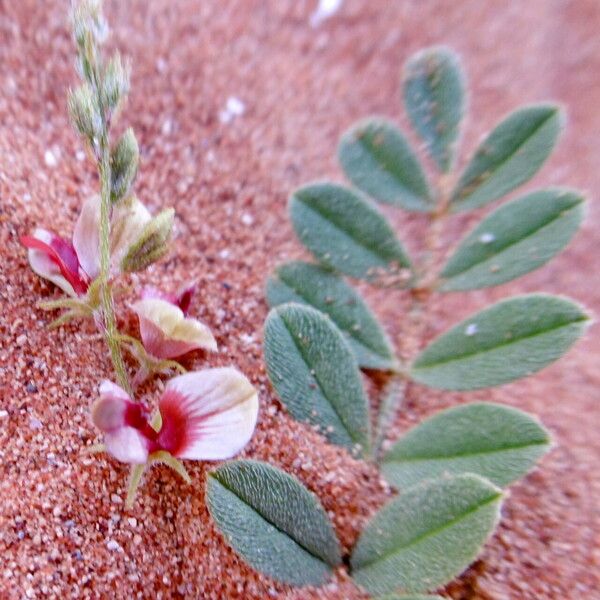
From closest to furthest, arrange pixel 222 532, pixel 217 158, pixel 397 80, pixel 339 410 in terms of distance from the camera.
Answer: pixel 222 532
pixel 339 410
pixel 217 158
pixel 397 80

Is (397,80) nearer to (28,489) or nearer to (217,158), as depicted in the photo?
(217,158)

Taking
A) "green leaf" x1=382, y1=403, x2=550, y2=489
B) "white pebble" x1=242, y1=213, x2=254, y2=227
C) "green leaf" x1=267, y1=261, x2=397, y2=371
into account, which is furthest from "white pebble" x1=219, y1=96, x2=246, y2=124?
"green leaf" x1=382, y1=403, x2=550, y2=489

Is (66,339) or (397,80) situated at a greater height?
(397,80)

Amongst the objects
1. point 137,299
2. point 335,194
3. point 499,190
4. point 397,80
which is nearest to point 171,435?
point 137,299

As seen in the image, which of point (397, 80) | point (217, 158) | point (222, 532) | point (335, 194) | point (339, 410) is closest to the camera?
point (222, 532)

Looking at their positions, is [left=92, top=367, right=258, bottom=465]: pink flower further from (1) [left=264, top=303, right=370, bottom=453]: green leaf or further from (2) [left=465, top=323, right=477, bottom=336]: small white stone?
(2) [left=465, top=323, right=477, bottom=336]: small white stone

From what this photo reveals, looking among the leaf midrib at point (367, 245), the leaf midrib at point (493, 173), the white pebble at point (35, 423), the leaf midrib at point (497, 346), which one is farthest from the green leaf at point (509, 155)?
the white pebble at point (35, 423)

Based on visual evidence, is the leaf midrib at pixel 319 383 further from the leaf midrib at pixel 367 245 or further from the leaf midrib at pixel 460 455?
the leaf midrib at pixel 367 245
